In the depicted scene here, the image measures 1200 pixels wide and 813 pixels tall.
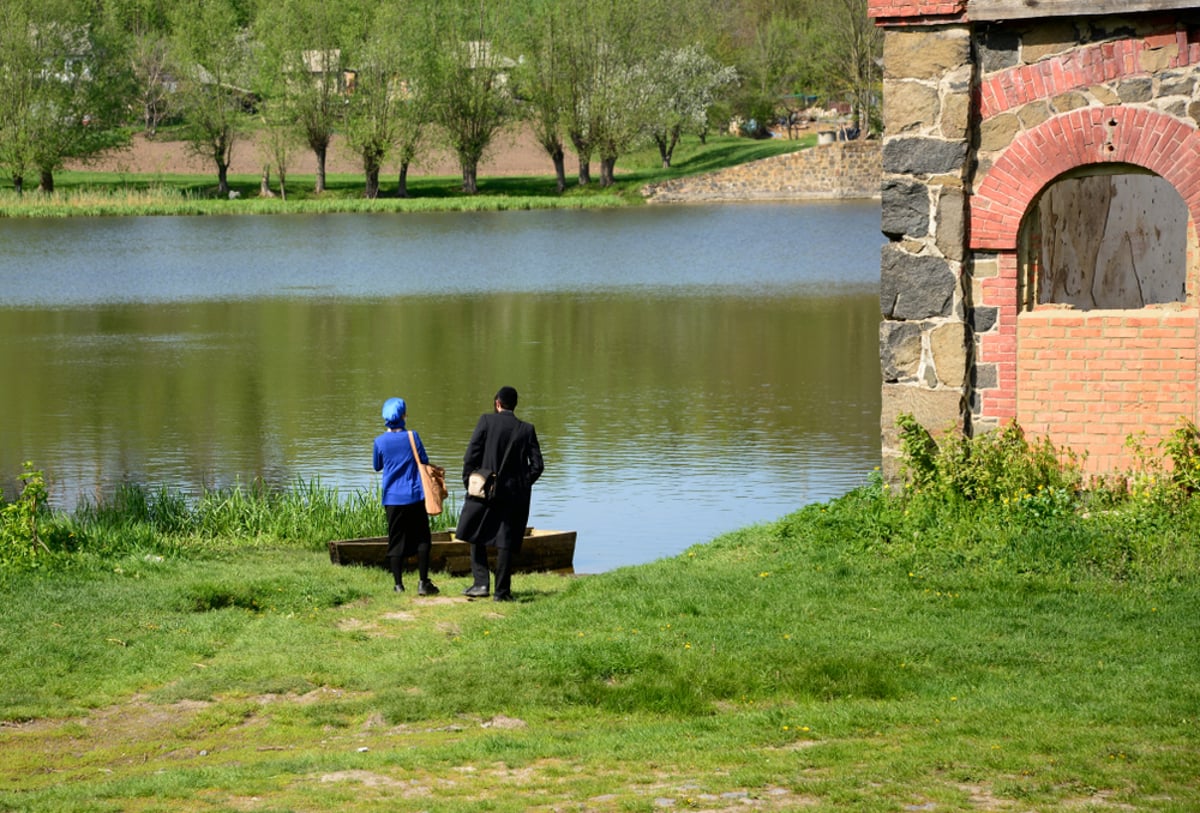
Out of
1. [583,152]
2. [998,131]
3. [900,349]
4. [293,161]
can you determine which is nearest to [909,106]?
[998,131]

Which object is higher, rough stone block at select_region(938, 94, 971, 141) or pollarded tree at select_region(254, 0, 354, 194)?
pollarded tree at select_region(254, 0, 354, 194)

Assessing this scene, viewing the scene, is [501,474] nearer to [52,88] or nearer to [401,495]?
[401,495]

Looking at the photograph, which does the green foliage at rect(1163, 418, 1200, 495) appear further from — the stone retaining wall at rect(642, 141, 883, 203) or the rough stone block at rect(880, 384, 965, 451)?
the stone retaining wall at rect(642, 141, 883, 203)

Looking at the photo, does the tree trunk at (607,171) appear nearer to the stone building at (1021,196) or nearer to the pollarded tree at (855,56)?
the pollarded tree at (855,56)

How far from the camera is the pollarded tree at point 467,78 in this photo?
79375 millimetres

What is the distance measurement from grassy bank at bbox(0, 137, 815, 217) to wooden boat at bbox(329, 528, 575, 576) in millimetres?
58736

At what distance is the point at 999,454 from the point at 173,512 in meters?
7.85

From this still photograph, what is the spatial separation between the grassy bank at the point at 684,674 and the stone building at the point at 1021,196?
61cm

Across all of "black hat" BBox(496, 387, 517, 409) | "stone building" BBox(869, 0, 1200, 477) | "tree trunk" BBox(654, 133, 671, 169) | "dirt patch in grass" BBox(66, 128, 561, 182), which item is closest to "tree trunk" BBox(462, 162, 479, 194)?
"dirt patch in grass" BBox(66, 128, 561, 182)

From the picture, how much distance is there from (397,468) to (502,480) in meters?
0.95

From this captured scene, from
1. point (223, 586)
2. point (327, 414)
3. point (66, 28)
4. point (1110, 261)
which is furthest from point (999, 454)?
point (66, 28)

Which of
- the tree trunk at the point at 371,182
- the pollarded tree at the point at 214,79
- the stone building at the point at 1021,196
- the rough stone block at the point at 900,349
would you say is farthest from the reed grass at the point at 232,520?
the pollarded tree at the point at 214,79

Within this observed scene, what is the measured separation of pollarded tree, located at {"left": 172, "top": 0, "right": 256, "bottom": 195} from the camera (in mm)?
79250

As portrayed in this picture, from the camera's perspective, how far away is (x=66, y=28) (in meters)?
80.1
